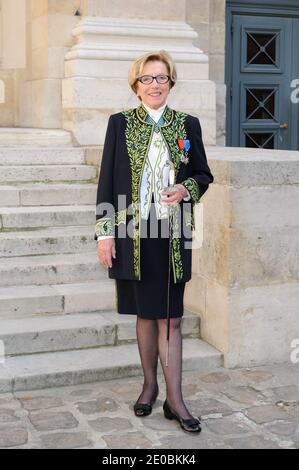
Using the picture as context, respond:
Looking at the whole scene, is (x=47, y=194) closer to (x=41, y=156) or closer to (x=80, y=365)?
(x=41, y=156)

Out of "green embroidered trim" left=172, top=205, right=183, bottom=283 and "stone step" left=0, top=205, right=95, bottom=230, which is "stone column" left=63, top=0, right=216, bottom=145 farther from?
"green embroidered trim" left=172, top=205, right=183, bottom=283

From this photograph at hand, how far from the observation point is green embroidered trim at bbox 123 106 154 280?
4.30 meters

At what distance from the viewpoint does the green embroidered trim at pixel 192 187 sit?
427 centimetres

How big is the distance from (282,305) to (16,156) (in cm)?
282

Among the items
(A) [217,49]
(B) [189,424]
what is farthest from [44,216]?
(A) [217,49]

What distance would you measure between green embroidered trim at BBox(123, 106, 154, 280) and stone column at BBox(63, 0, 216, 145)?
130 inches

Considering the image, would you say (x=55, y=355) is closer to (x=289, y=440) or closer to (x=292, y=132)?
(x=289, y=440)

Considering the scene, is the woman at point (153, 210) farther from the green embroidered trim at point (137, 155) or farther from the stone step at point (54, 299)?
the stone step at point (54, 299)

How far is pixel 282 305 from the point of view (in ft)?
18.2

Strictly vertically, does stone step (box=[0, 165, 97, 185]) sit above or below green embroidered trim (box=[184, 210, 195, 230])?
above

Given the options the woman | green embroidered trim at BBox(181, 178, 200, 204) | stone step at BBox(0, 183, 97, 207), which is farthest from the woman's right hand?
stone step at BBox(0, 183, 97, 207)

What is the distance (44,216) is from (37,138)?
143cm

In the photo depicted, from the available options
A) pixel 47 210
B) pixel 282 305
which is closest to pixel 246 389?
pixel 282 305

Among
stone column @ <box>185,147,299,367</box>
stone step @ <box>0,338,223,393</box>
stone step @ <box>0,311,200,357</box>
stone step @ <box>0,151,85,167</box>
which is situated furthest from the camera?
stone step @ <box>0,151,85,167</box>
